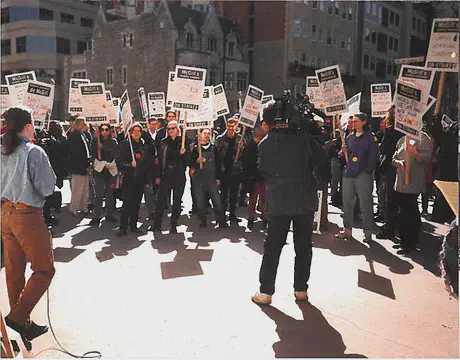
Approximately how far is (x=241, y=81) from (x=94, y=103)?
133 feet

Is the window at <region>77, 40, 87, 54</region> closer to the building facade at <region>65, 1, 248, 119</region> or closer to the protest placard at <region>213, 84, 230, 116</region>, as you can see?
the building facade at <region>65, 1, 248, 119</region>

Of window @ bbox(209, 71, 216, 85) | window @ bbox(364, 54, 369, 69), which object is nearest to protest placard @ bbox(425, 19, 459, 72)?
window @ bbox(209, 71, 216, 85)

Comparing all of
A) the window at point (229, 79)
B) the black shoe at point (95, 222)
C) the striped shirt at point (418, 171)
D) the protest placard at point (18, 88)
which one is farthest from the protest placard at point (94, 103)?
the window at point (229, 79)

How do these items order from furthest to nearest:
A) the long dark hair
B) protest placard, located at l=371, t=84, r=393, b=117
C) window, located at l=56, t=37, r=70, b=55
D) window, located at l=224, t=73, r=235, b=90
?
window, located at l=56, t=37, r=70, b=55 → window, located at l=224, t=73, r=235, b=90 → protest placard, located at l=371, t=84, r=393, b=117 → the long dark hair

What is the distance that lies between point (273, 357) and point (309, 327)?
74cm

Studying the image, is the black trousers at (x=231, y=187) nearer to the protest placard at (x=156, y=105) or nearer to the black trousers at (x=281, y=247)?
the protest placard at (x=156, y=105)

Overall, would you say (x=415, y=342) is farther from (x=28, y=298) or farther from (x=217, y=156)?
(x=217, y=156)

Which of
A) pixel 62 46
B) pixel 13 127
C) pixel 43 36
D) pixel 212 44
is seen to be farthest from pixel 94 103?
pixel 62 46

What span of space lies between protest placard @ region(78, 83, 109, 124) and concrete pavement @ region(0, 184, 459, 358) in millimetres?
2678

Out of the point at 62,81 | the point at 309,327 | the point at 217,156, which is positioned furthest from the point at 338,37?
the point at 309,327

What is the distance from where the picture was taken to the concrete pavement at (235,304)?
164 inches

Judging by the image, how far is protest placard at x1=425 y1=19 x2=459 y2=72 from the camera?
7.26 meters

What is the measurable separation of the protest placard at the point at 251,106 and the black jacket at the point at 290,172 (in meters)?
5.67

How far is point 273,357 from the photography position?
3957mm
